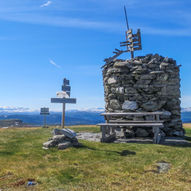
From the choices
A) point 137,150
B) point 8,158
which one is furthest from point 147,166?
point 8,158

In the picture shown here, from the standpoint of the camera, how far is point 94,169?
637cm

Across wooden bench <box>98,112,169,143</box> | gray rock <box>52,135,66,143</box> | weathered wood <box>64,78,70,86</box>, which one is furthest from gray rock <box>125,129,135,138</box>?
weathered wood <box>64,78,70,86</box>

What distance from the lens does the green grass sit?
5.07 m

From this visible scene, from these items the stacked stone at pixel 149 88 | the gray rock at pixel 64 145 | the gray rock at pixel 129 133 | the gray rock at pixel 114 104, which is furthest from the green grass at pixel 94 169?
the gray rock at pixel 114 104

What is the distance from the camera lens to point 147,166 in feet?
21.9

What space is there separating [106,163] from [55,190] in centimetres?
268

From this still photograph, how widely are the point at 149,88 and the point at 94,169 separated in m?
8.39

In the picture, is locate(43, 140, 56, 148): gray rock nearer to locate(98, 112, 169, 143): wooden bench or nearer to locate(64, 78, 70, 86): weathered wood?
locate(98, 112, 169, 143): wooden bench

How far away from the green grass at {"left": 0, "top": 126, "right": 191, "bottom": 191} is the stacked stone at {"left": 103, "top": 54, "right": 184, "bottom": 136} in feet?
14.8

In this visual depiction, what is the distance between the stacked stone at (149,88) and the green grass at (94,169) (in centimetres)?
452

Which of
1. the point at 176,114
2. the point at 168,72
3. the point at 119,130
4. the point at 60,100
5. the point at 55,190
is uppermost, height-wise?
the point at 168,72

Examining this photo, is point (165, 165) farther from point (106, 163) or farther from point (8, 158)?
point (8, 158)

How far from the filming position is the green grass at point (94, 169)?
5.07 m

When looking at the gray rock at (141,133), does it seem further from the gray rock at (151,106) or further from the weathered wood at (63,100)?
the weathered wood at (63,100)
